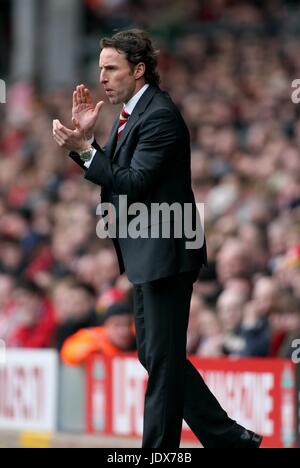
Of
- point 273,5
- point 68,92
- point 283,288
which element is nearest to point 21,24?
point 68,92

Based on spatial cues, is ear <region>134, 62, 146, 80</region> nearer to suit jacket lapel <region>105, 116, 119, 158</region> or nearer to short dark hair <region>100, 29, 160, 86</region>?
short dark hair <region>100, 29, 160, 86</region>

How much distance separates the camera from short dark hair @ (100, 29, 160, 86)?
6539 millimetres

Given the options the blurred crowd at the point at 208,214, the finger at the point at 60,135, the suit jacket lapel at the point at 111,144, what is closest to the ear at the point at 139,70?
the suit jacket lapel at the point at 111,144

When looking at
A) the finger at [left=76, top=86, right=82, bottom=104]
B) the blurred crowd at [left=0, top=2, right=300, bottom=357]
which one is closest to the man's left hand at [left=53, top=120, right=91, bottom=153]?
the finger at [left=76, top=86, right=82, bottom=104]

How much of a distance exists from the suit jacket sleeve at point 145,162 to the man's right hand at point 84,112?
133mm

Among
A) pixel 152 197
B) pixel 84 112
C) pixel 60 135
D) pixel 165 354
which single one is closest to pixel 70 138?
pixel 60 135

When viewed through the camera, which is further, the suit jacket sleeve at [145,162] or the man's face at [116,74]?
the man's face at [116,74]

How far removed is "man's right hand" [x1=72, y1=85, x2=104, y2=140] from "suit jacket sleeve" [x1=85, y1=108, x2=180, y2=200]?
0.13m

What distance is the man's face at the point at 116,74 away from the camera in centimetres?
653

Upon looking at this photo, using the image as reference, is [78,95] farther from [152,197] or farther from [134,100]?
[152,197]

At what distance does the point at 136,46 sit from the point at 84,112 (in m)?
0.42

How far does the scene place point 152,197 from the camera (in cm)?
648

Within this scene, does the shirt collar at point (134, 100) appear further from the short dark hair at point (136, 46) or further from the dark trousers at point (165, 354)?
the dark trousers at point (165, 354)

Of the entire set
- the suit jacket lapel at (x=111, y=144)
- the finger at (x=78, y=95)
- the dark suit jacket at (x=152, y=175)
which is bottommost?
the dark suit jacket at (x=152, y=175)
